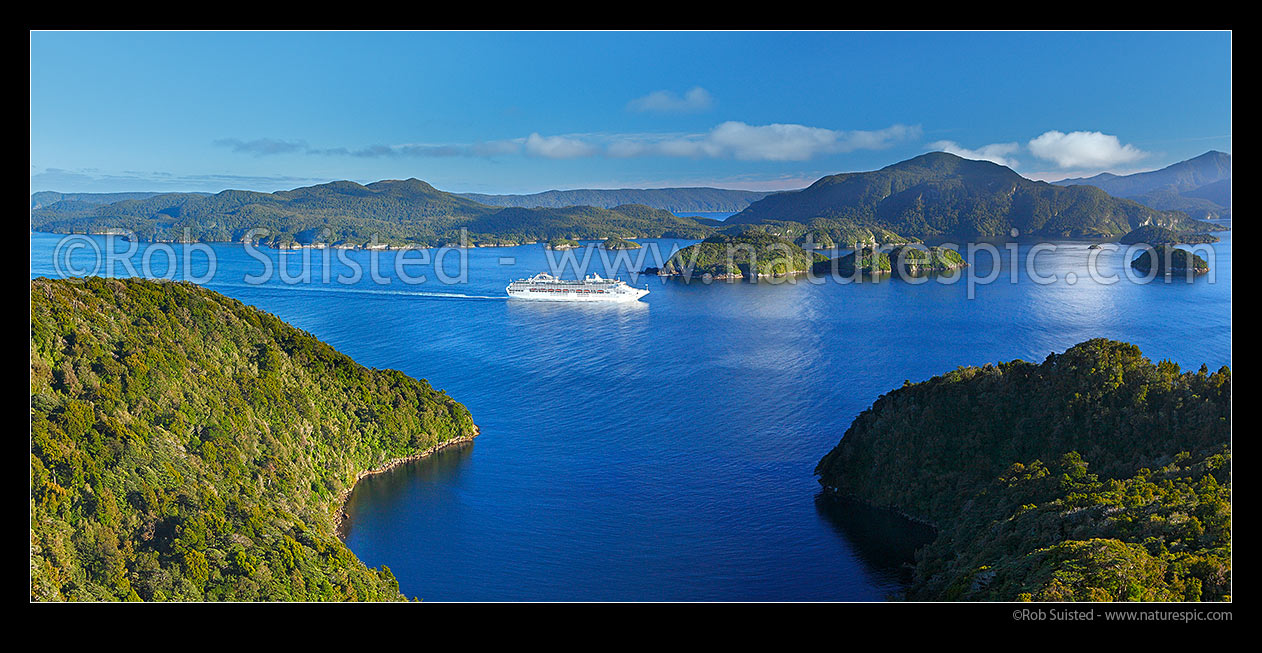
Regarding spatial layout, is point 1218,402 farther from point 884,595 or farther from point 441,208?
point 441,208

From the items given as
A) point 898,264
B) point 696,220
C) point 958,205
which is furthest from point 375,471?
point 696,220

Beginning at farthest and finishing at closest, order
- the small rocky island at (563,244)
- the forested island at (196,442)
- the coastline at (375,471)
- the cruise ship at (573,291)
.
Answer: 1. the small rocky island at (563,244)
2. the cruise ship at (573,291)
3. the coastline at (375,471)
4. the forested island at (196,442)

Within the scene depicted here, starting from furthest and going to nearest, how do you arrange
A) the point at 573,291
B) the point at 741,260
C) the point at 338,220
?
the point at 338,220, the point at 741,260, the point at 573,291

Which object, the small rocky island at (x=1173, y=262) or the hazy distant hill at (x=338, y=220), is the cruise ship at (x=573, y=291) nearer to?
the small rocky island at (x=1173, y=262)

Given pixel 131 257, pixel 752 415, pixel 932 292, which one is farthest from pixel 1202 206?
pixel 131 257

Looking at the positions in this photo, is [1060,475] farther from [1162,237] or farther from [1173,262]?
[1162,237]

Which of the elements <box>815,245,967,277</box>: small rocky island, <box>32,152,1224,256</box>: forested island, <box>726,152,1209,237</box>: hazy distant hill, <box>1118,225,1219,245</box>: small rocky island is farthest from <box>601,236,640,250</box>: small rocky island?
<box>1118,225,1219,245</box>: small rocky island

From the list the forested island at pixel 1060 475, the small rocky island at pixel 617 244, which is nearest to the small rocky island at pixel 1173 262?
the forested island at pixel 1060 475
